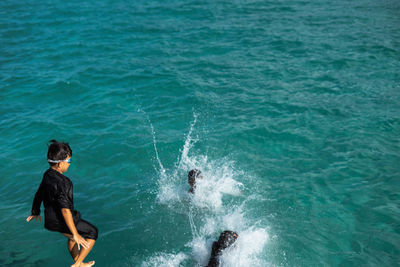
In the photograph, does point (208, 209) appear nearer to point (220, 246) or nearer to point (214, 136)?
point (220, 246)

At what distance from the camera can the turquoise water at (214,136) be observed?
8.06 metres

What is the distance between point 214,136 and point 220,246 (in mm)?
5128

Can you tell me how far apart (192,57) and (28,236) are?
463 inches

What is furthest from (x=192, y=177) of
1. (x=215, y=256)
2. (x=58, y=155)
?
(x=58, y=155)

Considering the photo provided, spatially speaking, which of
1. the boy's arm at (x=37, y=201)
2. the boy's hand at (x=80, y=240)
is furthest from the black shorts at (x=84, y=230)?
the boy's arm at (x=37, y=201)

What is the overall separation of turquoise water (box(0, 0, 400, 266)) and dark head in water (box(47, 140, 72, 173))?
10.9 ft

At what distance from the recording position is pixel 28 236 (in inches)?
332

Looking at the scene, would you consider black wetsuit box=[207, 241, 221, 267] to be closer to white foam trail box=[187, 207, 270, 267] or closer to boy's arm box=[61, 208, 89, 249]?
white foam trail box=[187, 207, 270, 267]

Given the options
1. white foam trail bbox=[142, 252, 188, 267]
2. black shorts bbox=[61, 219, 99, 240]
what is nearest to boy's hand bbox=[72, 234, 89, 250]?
black shorts bbox=[61, 219, 99, 240]

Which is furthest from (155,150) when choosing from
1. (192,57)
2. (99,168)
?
(192,57)

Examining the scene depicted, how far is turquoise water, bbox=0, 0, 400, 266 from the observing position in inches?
317

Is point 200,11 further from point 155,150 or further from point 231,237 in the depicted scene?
point 231,237

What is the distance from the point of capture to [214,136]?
1179 cm

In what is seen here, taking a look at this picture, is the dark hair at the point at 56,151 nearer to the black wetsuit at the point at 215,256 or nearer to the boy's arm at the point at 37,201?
the boy's arm at the point at 37,201
